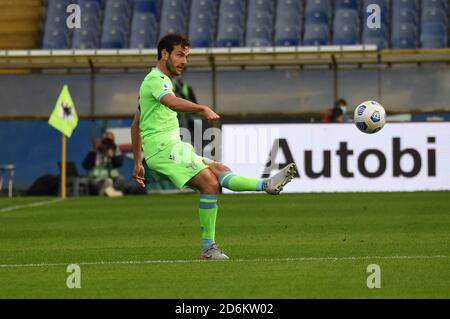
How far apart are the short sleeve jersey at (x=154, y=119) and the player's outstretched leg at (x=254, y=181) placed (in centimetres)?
50

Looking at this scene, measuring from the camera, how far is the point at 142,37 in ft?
128

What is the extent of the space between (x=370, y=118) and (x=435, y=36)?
2229 centimetres

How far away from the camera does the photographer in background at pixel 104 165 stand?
29109mm

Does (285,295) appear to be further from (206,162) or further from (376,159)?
(376,159)

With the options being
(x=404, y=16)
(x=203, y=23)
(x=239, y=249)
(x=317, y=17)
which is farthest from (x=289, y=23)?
(x=239, y=249)

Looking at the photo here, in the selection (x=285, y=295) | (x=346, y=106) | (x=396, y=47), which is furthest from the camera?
(x=396, y=47)

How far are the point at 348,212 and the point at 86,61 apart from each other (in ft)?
43.5

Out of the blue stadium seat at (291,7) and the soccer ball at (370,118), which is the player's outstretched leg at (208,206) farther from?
the blue stadium seat at (291,7)

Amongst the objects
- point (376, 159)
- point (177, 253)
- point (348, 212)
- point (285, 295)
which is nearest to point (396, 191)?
point (376, 159)

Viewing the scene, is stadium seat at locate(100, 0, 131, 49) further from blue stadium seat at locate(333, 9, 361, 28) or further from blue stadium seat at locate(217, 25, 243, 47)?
blue stadium seat at locate(333, 9, 361, 28)

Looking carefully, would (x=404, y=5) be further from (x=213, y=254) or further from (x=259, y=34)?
(x=213, y=254)

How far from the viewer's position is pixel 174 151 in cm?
1219

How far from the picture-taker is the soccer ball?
15.7m

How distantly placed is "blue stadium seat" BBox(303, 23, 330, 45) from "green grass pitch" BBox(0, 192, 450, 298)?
14884 mm
